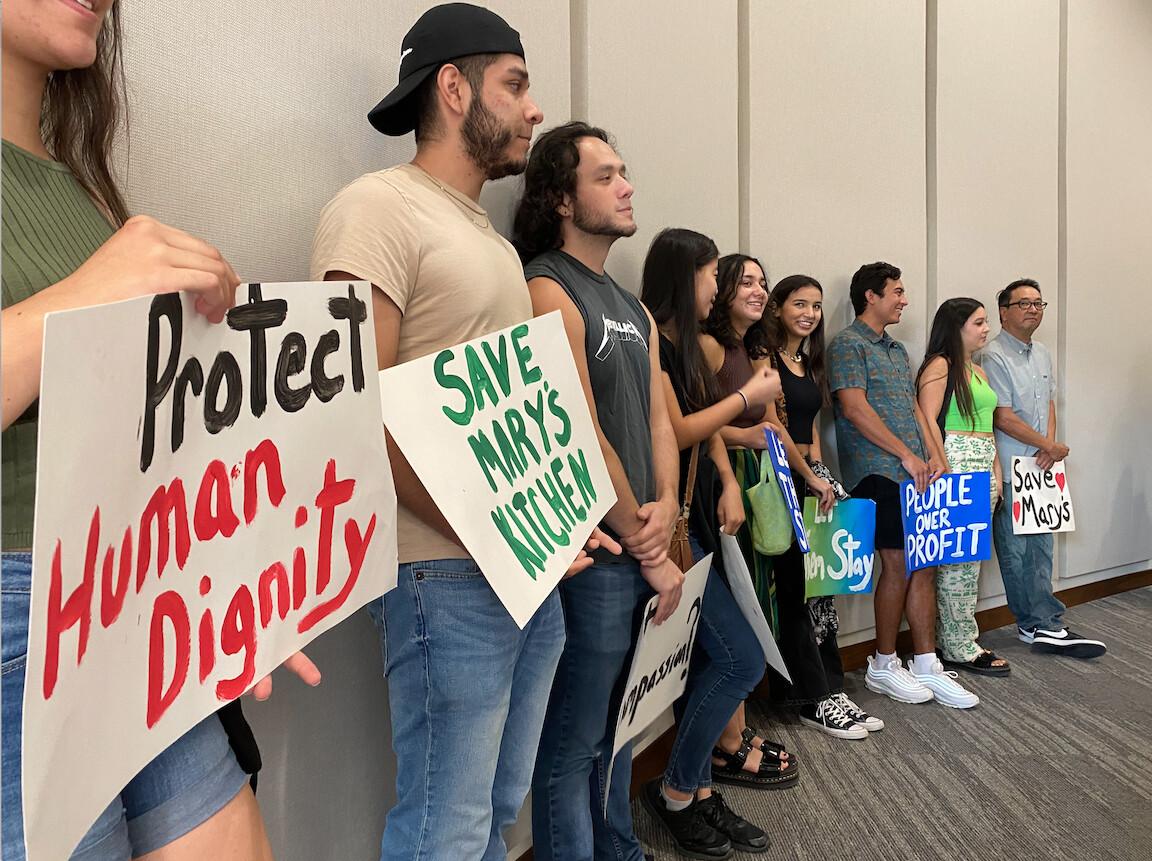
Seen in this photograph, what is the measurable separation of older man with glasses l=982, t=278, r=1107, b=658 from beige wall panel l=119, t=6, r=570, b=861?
3.00 m

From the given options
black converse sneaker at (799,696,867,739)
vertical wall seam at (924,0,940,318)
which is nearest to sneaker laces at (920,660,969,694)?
black converse sneaker at (799,696,867,739)

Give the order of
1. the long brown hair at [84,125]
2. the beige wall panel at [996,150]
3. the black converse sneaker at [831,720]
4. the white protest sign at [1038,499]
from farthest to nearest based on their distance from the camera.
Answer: the beige wall panel at [996,150], the white protest sign at [1038,499], the black converse sneaker at [831,720], the long brown hair at [84,125]

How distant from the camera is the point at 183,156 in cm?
104

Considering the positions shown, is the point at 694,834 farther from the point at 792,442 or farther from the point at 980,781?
the point at 792,442

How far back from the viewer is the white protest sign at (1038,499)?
338 cm

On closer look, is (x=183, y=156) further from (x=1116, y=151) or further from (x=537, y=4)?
(x=1116, y=151)

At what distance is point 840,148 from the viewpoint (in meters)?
3.05

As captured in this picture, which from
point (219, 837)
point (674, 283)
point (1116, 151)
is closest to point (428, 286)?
point (219, 837)

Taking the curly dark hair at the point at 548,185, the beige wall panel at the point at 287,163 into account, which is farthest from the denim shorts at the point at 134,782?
the curly dark hair at the point at 548,185

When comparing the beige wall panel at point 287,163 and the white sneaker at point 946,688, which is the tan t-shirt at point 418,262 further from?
the white sneaker at point 946,688

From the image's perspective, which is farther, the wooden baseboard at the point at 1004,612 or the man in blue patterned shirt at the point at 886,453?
the wooden baseboard at the point at 1004,612

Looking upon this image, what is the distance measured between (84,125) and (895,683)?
2.86 metres

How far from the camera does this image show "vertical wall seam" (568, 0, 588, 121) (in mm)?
1939

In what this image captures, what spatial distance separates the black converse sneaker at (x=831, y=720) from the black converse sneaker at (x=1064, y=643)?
143 centimetres
